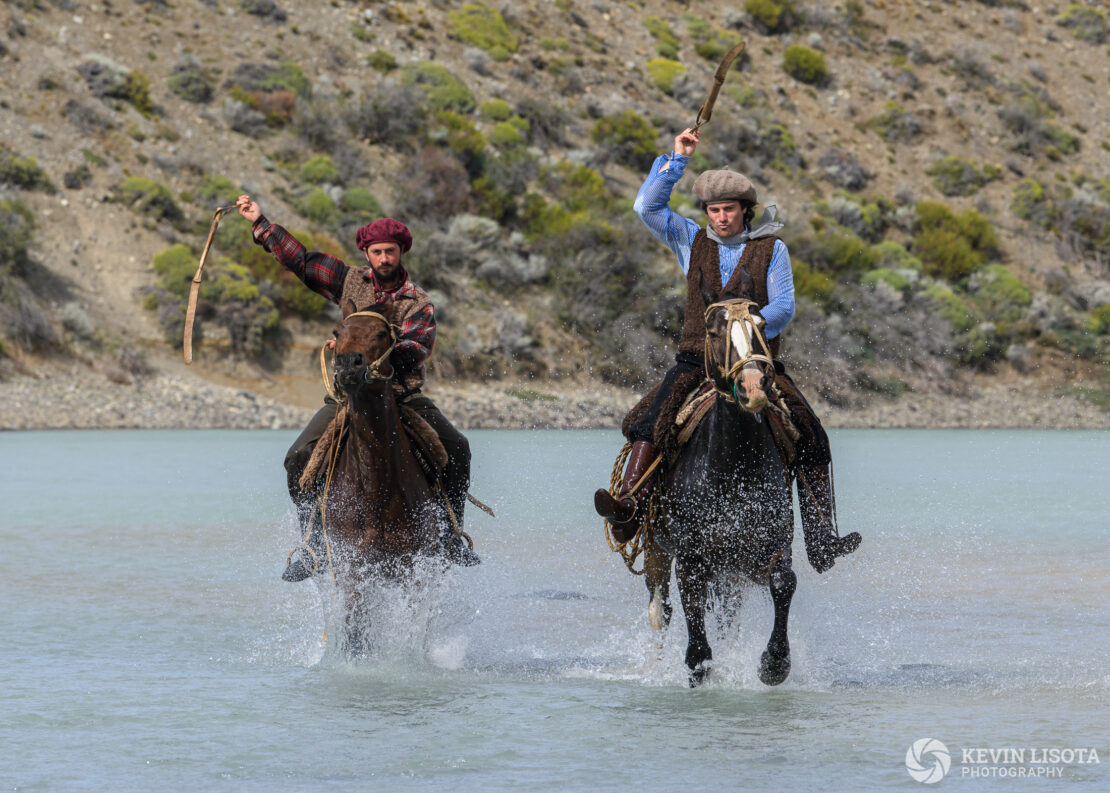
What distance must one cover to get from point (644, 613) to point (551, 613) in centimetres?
68

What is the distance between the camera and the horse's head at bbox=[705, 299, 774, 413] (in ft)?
22.0

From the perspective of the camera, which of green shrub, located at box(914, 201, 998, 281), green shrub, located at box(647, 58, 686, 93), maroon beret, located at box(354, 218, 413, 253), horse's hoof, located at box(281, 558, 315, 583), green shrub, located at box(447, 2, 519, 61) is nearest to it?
horse's hoof, located at box(281, 558, 315, 583)

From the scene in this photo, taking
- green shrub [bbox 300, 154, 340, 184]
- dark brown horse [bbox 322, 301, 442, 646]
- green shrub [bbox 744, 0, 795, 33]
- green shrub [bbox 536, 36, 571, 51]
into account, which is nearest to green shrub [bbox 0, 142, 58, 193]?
green shrub [bbox 300, 154, 340, 184]

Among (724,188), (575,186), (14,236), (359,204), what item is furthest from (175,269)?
(724,188)

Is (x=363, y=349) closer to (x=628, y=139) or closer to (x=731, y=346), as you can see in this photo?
(x=731, y=346)

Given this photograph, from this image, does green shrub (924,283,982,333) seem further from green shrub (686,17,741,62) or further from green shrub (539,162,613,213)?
green shrub (686,17,741,62)

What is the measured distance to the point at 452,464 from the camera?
8.49m

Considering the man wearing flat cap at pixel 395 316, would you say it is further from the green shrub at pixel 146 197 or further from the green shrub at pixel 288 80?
the green shrub at pixel 288 80

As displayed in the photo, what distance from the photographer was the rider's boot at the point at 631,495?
7.78 m

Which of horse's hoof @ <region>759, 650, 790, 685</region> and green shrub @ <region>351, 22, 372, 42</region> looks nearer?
horse's hoof @ <region>759, 650, 790, 685</region>

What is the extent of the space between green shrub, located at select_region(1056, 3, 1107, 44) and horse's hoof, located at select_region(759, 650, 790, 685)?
65.2 metres

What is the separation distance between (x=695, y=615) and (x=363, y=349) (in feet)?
7.22

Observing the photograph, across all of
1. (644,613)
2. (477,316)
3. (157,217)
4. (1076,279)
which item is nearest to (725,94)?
(1076,279)

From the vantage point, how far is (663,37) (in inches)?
2338
